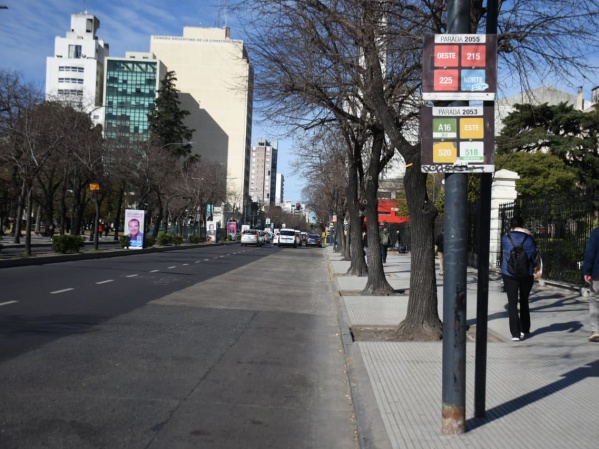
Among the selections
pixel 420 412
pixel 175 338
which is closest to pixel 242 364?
pixel 175 338

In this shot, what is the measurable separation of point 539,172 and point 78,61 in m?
83.8

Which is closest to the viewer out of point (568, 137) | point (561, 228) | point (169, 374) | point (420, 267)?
point (169, 374)

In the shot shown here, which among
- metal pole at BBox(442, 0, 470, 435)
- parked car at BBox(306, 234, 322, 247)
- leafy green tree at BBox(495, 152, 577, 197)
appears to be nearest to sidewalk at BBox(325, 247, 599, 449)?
metal pole at BBox(442, 0, 470, 435)

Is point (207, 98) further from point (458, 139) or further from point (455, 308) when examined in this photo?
point (455, 308)

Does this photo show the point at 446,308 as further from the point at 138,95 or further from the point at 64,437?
the point at 138,95

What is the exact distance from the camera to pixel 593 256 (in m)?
9.23

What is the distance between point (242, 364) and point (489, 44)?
16.4 ft

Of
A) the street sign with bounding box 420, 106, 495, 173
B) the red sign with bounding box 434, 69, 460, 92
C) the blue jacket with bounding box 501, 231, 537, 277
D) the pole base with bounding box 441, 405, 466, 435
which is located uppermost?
the red sign with bounding box 434, 69, 460, 92

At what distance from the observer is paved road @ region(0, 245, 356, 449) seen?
18.1 feet

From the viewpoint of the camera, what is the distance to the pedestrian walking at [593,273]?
916 cm

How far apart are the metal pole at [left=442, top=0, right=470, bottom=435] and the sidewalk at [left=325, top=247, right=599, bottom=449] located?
216mm

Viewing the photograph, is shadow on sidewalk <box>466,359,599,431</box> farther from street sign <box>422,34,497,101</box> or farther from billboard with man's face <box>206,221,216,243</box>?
billboard with man's face <box>206,221,216,243</box>

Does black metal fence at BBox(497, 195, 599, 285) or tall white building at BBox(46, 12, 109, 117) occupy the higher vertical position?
tall white building at BBox(46, 12, 109, 117)

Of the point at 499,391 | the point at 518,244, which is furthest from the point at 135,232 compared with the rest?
the point at 499,391
